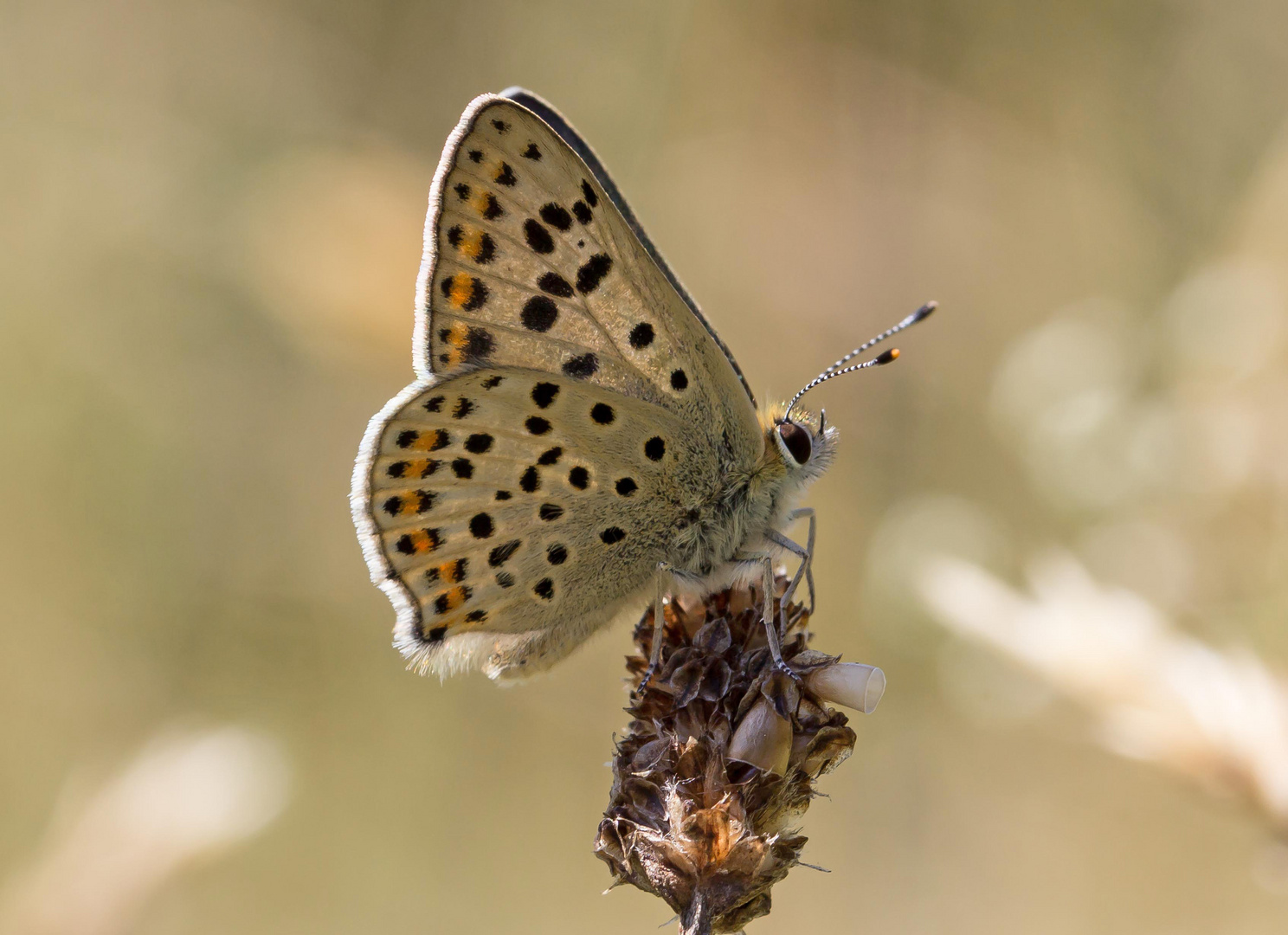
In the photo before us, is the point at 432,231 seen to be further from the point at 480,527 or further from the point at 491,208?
the point at 480,527

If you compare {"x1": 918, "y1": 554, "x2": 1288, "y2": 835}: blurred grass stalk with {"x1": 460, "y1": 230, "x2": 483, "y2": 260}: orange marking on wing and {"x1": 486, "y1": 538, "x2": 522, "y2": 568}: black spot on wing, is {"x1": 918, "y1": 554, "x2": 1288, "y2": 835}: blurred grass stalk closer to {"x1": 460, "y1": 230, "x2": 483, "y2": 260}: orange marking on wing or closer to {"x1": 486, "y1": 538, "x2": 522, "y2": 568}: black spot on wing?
{"x1": 486, "y1": 538, "x2": 522, "y2": 568}: black spot on wing

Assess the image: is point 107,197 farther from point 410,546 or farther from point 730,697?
point 730,697

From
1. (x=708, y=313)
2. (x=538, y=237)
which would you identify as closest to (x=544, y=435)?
(x=538, y=237)

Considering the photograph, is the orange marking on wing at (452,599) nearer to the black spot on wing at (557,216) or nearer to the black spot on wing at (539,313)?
the black spot on wing at (539,313)

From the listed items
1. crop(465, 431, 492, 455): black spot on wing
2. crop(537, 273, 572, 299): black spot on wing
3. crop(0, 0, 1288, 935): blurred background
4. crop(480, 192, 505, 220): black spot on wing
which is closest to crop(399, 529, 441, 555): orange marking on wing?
crop(465, 431, 492, 455): black spot on wing

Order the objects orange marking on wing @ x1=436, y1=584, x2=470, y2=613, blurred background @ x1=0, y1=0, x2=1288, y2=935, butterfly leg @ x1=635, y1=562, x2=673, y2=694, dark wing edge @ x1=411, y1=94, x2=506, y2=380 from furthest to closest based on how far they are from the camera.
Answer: blurred background @ x1=0, y1=0, x2=1288, y2=935, orange marking on wing @ x1=436, y1=584, x2=470, y2=613, dark wing edge @ x1=411, y1=94, x2=506, y2=380, butterfly leg @ x1=635, y1=562, x2=673, y2=694

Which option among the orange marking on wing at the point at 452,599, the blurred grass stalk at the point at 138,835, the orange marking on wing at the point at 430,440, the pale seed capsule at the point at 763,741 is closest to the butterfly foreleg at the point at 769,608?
the pale seed capsule at the point at 763,741
